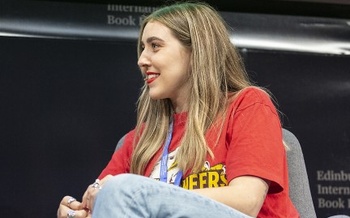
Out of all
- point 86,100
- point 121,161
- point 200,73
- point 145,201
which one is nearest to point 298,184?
point 200,73

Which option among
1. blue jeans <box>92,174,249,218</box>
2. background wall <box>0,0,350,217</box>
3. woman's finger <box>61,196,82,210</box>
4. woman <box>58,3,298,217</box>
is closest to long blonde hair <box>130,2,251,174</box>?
woman <box>58,3,298,217</box>

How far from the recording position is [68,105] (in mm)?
3029

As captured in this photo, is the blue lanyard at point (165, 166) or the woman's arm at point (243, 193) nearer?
the woman's arm at point (243, 193)

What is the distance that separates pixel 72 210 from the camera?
6.02 feet

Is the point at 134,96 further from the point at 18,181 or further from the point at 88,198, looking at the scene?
the point at 88,198

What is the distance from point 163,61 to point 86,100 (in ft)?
3.78

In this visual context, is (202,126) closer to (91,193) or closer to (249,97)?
(249,97)

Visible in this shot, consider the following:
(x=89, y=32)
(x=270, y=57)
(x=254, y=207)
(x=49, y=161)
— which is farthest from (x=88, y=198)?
(x=270, y=57)

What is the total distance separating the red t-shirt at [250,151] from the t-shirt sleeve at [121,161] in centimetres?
34

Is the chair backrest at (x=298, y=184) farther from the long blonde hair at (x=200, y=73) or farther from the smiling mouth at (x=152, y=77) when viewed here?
the smiling mouth at (x=152, y=77)

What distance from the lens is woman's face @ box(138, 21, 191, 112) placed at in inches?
77.7

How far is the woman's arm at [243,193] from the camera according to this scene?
160 centimetres

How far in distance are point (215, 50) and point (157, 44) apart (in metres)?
0.17

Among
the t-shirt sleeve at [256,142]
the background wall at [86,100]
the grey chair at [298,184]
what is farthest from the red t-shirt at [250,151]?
the background wall at [86,100]
